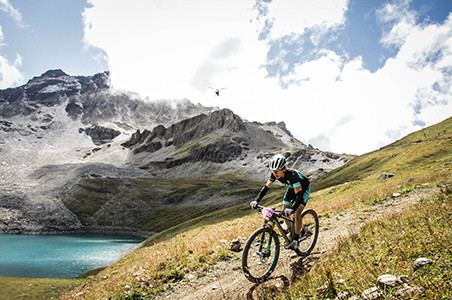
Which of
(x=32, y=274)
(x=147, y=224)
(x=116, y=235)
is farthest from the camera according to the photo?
(x=147, y=224)

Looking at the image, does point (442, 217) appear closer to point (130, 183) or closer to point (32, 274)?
point (32, 274)

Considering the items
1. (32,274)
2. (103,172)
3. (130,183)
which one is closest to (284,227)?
(32,274)

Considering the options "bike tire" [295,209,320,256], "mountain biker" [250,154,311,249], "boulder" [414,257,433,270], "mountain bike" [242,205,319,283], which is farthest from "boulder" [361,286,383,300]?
"bike tire" [295,209,320,256]

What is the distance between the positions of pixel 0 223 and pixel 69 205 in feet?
96.6

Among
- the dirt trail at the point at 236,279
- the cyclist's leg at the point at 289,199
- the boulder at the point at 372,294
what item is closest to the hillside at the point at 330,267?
the dirt trail at the point at 236,279

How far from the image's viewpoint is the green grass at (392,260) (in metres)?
5.00

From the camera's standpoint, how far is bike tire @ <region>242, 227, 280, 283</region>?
26.3 ft

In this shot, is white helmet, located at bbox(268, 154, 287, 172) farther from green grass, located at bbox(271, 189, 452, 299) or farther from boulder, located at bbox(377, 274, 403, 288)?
boulder, located at bbox(377, 274, 403, 288)

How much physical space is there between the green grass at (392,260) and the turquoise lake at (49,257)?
2293 inches

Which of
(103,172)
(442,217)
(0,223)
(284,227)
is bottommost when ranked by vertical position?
(442,217)

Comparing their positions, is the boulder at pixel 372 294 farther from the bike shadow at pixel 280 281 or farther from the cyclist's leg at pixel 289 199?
the cyclist's leg at pixel 289 199

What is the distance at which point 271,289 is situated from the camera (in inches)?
268

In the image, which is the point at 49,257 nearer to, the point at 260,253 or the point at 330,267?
the point at 260,253

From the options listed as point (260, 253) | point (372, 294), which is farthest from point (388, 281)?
point (260, 253)
